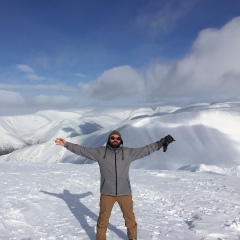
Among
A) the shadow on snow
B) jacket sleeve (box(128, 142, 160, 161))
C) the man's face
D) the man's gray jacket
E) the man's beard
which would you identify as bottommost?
the shadow on snow

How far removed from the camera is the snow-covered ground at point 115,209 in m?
7.90

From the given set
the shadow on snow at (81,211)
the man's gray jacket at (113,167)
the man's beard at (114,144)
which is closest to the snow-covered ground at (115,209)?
the shadow on snow at (81,211)

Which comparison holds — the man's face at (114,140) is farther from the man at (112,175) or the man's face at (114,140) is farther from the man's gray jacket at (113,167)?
the man's gray jacket at (113,167)

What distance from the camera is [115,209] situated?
1045cm

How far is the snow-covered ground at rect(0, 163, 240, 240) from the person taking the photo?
25.9 ft

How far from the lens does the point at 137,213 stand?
10.2m

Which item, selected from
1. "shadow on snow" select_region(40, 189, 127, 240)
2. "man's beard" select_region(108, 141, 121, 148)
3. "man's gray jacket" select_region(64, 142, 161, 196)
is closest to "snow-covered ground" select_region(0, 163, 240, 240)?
"shadow on snow" select_region(40, 189, 127, 240)

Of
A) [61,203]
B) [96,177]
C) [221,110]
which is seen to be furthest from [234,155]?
[61,203]

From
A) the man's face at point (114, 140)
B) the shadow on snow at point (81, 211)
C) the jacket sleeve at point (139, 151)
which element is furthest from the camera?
→ the shadow on snow at point (81, 211)

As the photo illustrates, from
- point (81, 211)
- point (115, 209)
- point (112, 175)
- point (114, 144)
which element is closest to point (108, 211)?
point (112, 175)

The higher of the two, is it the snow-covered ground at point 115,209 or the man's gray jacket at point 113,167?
the man's gray jacket at point 113,167

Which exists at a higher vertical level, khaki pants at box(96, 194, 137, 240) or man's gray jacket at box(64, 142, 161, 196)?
man's gray jacket at box(64, 142, 161, 196)

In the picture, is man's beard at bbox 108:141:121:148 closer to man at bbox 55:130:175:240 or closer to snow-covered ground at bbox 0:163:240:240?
man at bbox 55:130:175:240

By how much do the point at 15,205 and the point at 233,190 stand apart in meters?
9.63
